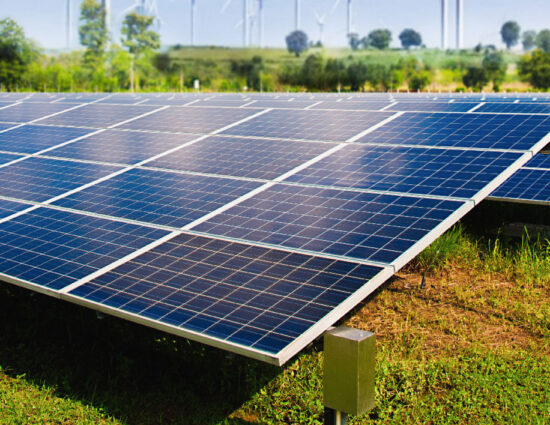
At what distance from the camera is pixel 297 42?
110938mm

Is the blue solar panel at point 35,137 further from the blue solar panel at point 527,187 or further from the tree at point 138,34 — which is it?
the tree at point 138,34

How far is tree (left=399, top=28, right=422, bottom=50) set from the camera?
10925 cm

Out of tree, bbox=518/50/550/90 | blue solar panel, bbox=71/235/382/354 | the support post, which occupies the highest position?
tree, bbox=518/50/550/90

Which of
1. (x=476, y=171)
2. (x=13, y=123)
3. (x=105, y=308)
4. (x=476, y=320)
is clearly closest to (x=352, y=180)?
(x=476, y=171)

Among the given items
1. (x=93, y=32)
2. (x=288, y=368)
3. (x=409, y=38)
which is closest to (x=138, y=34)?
(x=93, y=32)

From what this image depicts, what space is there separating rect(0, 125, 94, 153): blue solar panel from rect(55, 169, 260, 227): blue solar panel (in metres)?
4.03

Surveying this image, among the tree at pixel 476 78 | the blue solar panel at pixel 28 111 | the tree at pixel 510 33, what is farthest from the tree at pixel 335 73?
the blue solar panel at pixel 28 111

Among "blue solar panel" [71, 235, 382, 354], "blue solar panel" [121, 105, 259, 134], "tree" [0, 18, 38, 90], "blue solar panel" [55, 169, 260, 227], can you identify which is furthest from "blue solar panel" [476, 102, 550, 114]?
"tree" [0, 18, 38, 90]

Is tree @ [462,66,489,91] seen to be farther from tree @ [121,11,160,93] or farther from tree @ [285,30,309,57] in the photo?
tree @ [121,11,160,93]

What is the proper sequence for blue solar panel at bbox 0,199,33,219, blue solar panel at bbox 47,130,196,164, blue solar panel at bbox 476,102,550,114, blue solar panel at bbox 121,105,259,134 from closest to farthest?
1. blue solar panel at bbox 0,199,33,219
2. blue solar panel at bbox 47,130,196,164
3. blue solar panel at bbox 476,102,550,114
4. blue solar panel at bbox 121,105,259,134

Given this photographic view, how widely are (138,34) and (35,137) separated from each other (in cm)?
11729

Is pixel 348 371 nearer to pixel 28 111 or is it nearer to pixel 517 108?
pixel 517 108

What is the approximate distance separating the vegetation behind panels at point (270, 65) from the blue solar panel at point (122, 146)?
1881 inches

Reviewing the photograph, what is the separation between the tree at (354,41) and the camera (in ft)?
362
